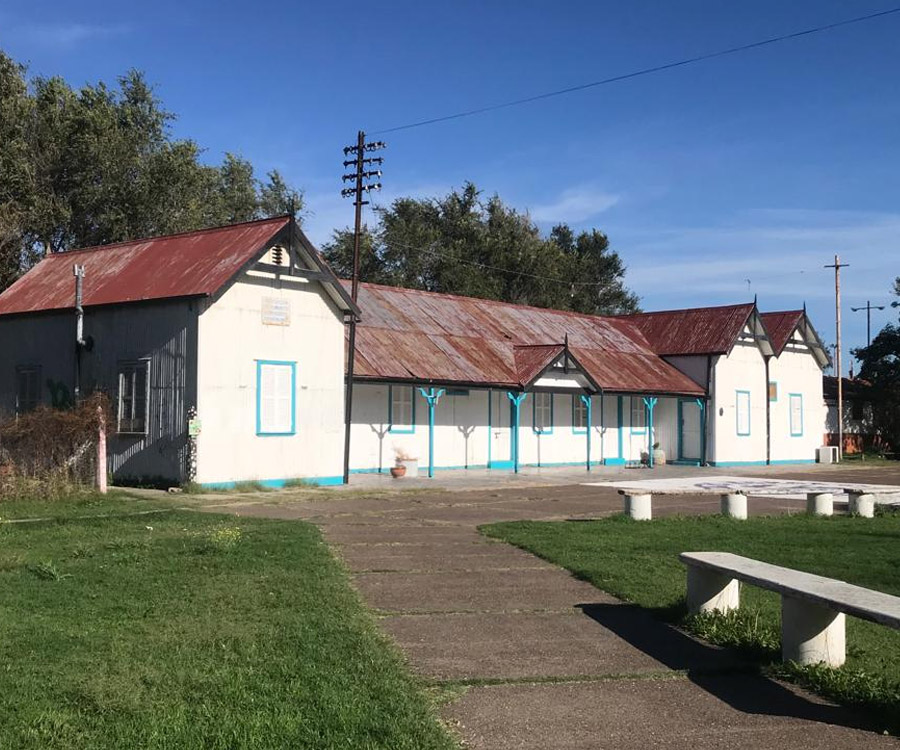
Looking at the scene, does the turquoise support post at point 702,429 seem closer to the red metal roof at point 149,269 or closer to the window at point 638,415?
the window at point 638,415

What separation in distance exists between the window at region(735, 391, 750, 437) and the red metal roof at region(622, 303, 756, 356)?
6.96 feet

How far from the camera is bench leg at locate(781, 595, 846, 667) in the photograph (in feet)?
21.2

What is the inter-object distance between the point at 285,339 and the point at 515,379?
8863 mm

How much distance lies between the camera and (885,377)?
5016 cm

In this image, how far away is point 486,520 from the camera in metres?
16.0

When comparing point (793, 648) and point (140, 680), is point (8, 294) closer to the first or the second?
point (140, 680)

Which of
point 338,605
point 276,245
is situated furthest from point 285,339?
point 338,605

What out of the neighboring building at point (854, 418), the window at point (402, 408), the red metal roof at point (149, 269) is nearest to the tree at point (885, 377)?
the neighboring building at point (854, 418)

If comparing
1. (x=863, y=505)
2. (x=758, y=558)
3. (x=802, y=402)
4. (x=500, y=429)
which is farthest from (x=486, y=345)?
(x=758, y=558)

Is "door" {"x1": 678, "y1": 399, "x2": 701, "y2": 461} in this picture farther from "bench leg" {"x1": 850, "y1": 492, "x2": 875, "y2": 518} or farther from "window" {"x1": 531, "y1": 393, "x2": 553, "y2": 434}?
"bench leg" {"x1": 850, "y1": 492, "x2": 875, "y2": 518}

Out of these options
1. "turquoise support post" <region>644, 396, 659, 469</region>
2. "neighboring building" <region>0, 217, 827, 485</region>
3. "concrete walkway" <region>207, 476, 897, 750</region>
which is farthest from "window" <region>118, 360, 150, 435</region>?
"turquoise support post" <region>644, 396, 659, 469</region>

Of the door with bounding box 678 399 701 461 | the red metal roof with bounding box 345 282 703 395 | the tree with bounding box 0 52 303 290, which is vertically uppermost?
the tree with bounding box 0 52 303 290

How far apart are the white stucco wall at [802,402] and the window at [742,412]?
5.94ft

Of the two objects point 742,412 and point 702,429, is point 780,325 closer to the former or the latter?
point 742,412
